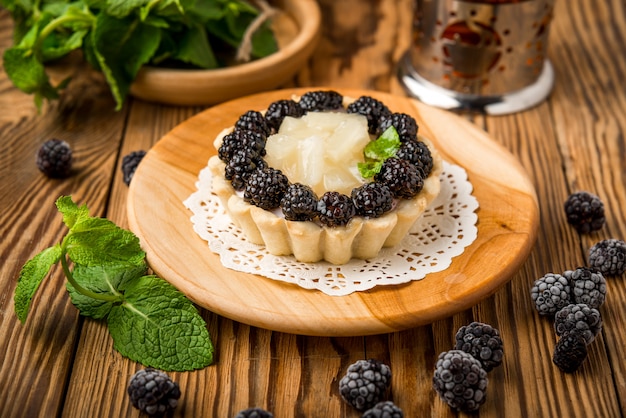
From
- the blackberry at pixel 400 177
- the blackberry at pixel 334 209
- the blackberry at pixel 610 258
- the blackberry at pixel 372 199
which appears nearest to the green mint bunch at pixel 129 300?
the blackberry at pixel 334 209

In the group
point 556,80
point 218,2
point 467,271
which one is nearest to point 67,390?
point 467,271

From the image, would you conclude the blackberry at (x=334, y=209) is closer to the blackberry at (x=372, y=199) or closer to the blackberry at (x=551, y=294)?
the blackberry at (x=372, y=199)

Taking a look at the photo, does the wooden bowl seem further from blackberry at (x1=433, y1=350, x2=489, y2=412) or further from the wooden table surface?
blackberry at (x1=433, y1=350, x2=489, y2=412)

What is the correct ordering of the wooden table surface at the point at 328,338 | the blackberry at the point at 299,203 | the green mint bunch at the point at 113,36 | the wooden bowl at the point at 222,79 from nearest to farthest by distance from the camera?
the wooden table surface at the point at 328,338 < the blackberry at the point at 299,203 < the green mint bunch at the point at 113,36 < the wooden bowl at the point at 222,79

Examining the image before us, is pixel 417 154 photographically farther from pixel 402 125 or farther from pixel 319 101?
pixel 319 101

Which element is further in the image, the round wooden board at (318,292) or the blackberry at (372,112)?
the blackberry at (372,112)
